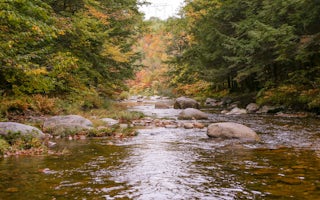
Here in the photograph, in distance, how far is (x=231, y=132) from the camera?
1110 cm

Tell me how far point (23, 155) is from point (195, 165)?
4233 millimetres

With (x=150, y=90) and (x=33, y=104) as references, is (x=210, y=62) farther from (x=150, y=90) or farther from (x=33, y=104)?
(x=150, y=90)

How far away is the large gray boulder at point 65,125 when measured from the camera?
11.6 metres

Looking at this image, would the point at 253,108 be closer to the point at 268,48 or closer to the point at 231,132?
the point at 268,48

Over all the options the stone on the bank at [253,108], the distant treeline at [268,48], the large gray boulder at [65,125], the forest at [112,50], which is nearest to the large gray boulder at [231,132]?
the large gray boulder at [65,125]

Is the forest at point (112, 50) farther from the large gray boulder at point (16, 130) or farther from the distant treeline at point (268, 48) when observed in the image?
the large gray boulder at point (16, 130)

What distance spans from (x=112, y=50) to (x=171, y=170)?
52.0 feet

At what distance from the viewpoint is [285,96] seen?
18.9 metres

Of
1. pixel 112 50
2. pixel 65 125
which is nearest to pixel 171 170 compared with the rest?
pixel 65 125

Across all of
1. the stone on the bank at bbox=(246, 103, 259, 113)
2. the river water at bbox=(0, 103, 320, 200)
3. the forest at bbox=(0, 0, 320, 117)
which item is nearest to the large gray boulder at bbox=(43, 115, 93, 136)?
the river water at bbox=(0, 103, 320, 200)

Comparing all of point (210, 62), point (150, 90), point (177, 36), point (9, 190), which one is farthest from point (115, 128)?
point (150, 90)

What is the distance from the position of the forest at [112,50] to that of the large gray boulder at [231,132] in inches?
204

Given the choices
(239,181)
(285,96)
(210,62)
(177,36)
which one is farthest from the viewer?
(177,36)

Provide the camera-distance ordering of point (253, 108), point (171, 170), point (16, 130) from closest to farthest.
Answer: point (171, 170) → point (16, 130) → point (253, 108)
